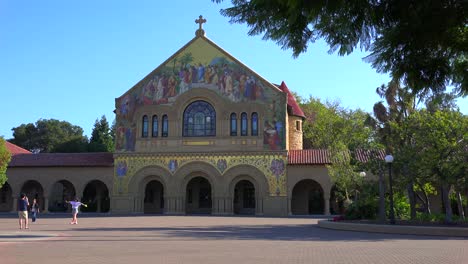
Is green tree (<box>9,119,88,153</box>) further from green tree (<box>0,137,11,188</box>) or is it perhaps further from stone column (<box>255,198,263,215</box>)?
stone column (<box>255,198,263,215</box>)

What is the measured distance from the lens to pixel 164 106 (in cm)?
4094

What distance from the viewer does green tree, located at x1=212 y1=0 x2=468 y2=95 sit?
11.6 feet

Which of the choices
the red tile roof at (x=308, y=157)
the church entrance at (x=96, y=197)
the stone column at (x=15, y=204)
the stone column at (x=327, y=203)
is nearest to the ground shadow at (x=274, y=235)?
the stone column at (x=327, y=203)

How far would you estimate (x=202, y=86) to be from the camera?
133ft

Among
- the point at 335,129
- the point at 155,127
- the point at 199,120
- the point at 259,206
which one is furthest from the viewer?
the point at 335,129

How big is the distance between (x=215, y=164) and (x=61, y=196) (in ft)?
65.7

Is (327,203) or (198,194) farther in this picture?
(198,194)

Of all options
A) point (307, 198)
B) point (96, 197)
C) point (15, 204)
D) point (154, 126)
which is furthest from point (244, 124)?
point (15, 204)

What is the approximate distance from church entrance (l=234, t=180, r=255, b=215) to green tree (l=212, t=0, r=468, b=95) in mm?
36865

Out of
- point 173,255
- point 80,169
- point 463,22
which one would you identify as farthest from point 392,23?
point 80,169

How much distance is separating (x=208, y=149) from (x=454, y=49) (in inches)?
1408

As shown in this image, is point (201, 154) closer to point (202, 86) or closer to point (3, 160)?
point (202, 86)

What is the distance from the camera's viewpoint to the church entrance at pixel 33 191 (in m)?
45.4

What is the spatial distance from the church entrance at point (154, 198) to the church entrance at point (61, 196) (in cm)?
850
